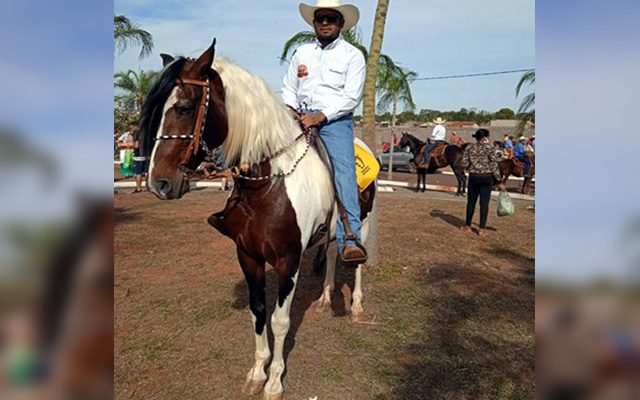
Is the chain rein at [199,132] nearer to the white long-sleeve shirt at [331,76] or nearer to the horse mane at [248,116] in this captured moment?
the horse mane at [248,116]

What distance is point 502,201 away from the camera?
10352 mm

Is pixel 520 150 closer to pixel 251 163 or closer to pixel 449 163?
pixel 449 163

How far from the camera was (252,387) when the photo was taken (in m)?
3.72

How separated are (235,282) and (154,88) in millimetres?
3842

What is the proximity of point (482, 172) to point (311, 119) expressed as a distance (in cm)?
673

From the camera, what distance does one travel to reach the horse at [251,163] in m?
2.89

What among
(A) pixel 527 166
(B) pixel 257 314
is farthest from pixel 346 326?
(A) pixel 527 166

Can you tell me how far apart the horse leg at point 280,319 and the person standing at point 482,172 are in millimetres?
6967

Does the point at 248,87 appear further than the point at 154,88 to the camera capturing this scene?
Yes

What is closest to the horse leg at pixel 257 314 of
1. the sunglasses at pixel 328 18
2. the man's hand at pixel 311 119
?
the man's hand at pixel 311 119

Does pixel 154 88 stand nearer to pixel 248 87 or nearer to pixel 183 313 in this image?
pixel 248 87

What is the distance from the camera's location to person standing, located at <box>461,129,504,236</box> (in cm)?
962
